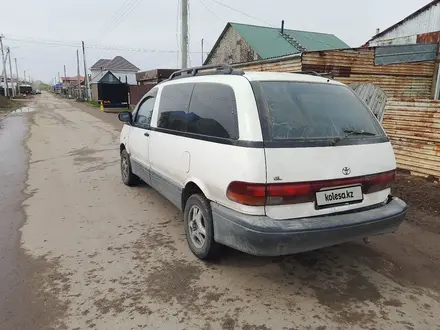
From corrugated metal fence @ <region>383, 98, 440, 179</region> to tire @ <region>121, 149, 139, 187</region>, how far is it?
486cm

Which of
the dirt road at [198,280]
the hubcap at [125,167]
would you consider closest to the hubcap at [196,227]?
the dirt road at [198,280]

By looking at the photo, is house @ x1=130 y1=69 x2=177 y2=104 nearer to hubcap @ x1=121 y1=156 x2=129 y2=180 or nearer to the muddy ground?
hubcap @ x1=121 y1=156 x2=129 y2=180

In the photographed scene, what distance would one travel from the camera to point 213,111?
313 centimetres

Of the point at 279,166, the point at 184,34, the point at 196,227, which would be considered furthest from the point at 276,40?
the point at 279,166

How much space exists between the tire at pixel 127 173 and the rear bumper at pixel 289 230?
306cm

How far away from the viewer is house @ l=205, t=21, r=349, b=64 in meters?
19.4

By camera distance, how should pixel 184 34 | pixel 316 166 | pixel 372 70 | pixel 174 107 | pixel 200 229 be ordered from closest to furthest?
pixel 316 166, pixel 200 229, pixel 174 107, pixel 372 70, pixel 184 34

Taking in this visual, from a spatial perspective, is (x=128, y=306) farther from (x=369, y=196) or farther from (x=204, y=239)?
(x=369, y=196)

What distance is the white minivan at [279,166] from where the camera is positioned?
2576 mm

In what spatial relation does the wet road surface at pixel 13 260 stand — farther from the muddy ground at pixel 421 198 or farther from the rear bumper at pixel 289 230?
the muddy ground at pixel 421 198

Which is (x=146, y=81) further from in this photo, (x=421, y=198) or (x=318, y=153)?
(x=318, y=153)

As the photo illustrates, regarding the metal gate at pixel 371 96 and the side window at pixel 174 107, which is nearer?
the side window at pixel 174 107

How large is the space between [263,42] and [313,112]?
1856 cm

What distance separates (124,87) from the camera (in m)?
28.9
